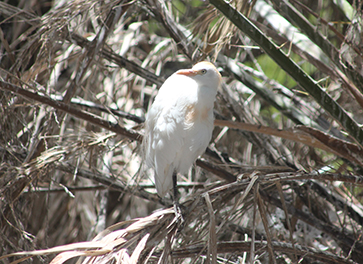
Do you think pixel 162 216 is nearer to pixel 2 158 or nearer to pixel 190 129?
pixel 190 129

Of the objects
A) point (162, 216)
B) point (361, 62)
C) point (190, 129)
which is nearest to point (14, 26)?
point (190, 129)

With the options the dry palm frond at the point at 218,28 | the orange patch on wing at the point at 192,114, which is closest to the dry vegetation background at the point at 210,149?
the dry palm frond at the point at 218,28

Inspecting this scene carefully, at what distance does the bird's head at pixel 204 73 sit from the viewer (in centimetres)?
120

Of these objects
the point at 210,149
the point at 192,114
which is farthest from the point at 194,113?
the point at 210,149

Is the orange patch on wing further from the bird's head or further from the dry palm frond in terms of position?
the dry palm frond

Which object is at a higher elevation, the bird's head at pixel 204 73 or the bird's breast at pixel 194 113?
the bird's head at pixel 204 73

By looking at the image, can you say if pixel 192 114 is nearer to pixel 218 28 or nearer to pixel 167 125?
pixel 167 125

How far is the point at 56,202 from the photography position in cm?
212

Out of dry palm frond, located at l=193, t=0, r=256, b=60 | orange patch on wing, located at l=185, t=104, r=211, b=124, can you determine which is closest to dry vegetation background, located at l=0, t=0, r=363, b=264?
dry palm frond, located at l=193, t=0, r=256, b=60

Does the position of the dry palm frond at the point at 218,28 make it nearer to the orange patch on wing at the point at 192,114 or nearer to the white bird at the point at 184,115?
the white bird at the point at 184,115

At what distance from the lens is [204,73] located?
121 centimetres

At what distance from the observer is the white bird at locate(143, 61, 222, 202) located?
122cm

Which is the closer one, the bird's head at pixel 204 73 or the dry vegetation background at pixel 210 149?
the dry vegetation background at pixel 210 149

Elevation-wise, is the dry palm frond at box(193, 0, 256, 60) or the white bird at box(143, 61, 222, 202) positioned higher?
the dry palm frond at box(193, 0, 256, 60)
